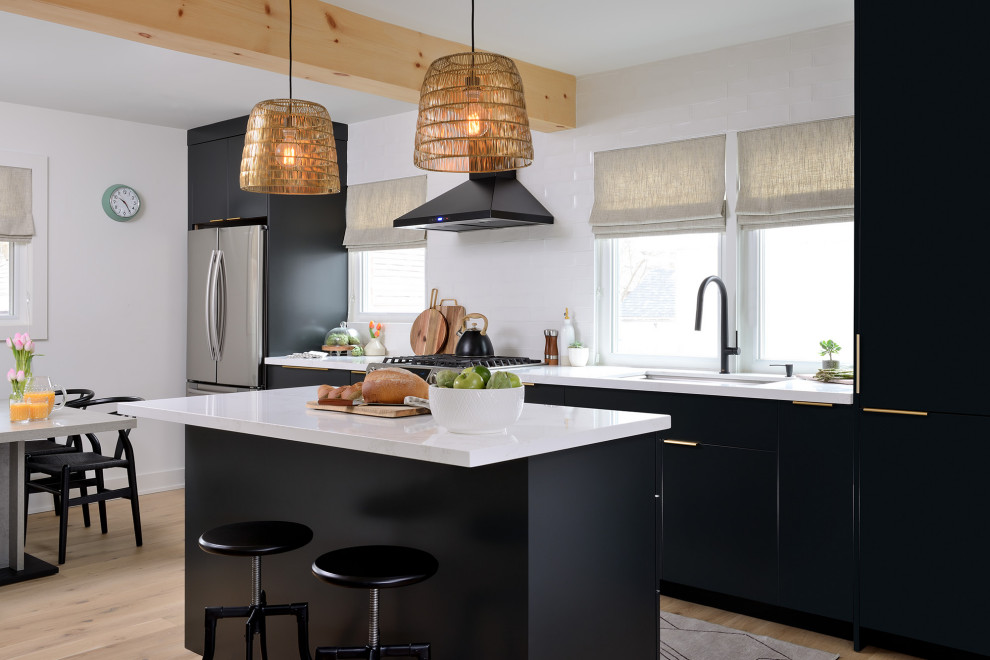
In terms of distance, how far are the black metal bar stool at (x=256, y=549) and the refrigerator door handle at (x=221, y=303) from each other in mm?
3538

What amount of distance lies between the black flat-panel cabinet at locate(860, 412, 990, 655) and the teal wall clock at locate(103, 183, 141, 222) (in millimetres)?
4926

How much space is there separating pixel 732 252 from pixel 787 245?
26 centimetres

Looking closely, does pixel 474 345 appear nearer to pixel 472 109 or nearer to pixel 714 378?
pixel 714 378

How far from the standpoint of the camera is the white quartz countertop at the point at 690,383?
338 centimetres

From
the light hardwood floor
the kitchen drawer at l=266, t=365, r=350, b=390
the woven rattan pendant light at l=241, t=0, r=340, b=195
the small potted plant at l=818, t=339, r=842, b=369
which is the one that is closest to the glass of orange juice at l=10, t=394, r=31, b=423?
the light hardwood floor

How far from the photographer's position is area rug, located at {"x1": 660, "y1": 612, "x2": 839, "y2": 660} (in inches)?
126

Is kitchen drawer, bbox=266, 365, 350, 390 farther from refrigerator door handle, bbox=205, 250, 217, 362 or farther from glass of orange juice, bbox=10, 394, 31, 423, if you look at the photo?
glass of orange juice, bbox=10, 394, 31, 423

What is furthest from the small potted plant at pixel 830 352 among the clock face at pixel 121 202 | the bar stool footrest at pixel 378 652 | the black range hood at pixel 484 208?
the clock face at pixel 121 202

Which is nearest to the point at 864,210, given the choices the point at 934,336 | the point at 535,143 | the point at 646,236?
the point at 934,336

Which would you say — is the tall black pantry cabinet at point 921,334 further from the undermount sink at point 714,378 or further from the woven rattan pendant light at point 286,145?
the woven rattan pendant light at point 286,145

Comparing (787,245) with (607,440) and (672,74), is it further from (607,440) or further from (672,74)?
(607,440)

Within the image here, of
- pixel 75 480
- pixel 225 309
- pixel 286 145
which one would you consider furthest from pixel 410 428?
pixel 225 309

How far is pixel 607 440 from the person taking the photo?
232 centimetres

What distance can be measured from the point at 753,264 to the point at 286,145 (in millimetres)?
2348
